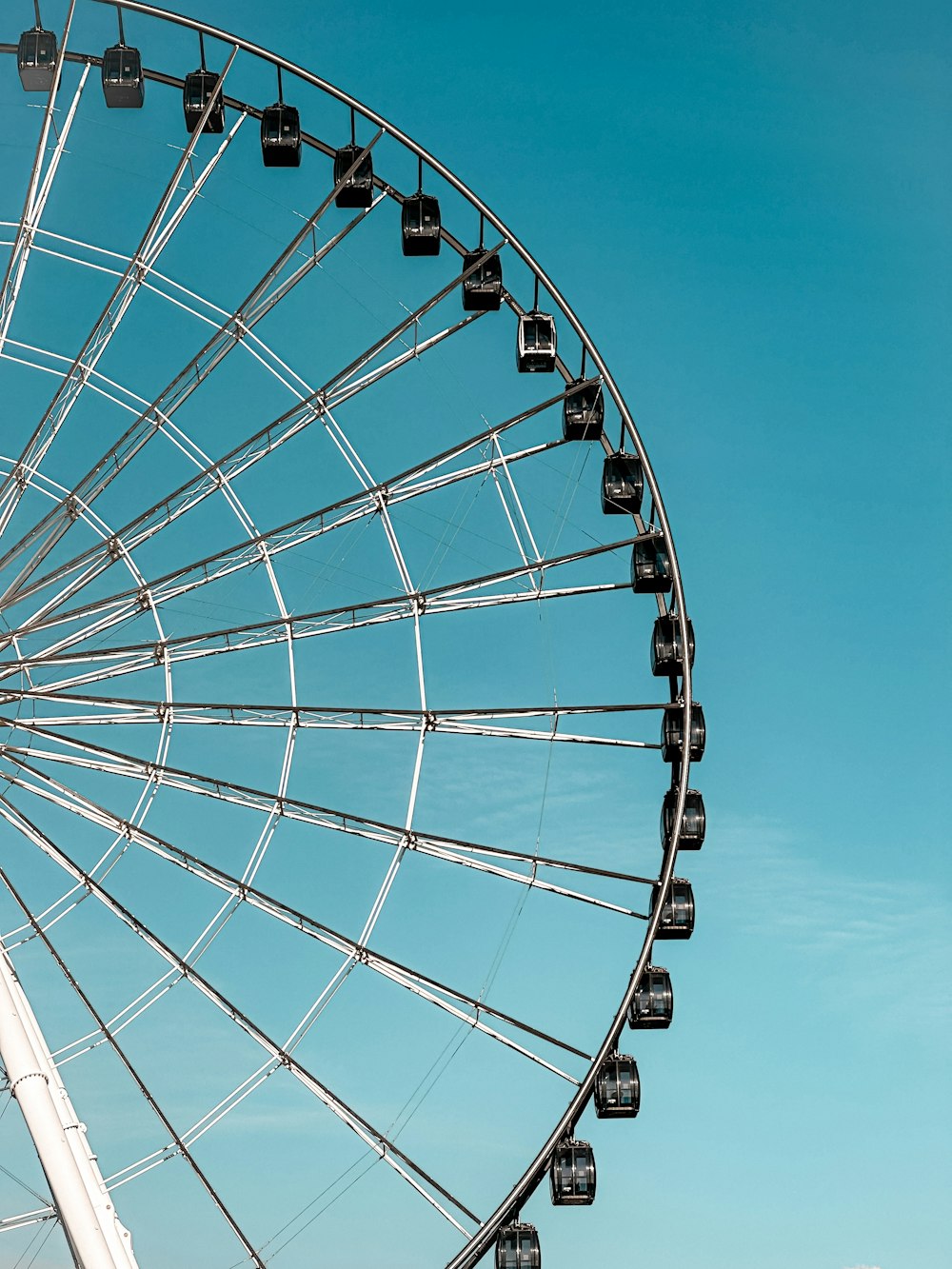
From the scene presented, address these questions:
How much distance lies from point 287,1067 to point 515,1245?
15.8 feet

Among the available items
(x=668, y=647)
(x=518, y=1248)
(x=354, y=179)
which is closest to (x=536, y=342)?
(x=354, y=179)

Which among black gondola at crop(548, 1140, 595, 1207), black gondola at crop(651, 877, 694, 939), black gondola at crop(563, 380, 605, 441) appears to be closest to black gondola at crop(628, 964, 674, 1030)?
black gondola at crop(651, 877, 694, 939)

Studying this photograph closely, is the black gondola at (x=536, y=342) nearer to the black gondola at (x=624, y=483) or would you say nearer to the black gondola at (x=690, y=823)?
the black gondola at (x=624, y=483)

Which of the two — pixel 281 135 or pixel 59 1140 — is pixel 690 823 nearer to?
pixel 59 1140

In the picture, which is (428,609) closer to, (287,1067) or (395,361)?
(395,361)

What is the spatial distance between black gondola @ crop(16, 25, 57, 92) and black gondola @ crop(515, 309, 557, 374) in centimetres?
948

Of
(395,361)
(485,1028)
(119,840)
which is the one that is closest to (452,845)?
(485,1028)

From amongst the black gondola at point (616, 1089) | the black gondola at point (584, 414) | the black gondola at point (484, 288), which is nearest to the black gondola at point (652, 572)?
the black gondola at point (584, 414)

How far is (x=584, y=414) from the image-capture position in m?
35.5

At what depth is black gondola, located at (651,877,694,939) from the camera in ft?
107

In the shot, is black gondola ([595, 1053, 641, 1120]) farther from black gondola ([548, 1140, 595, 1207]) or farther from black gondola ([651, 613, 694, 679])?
black gondola ([651, 613, 694, 679])

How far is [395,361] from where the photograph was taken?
3466cm

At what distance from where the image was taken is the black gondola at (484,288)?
3578 centimetres

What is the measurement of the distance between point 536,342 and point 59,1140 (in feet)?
53.6
